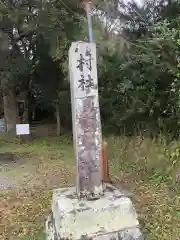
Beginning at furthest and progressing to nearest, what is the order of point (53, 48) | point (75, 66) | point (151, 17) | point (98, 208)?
point (53, 48)
point (151, 17)
point (75, 66)
point (98, 208)

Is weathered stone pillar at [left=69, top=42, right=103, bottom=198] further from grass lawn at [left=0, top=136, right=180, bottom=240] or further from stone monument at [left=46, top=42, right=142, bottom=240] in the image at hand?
grass lawn at [left=0, top=136, right=180, bottom=240]

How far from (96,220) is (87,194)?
352 mm

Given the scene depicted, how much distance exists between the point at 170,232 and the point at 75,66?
7.32ft

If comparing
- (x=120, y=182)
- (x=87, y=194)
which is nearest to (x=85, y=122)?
(x=87, y=194)

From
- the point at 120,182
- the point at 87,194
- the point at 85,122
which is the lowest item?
the point at 120,182

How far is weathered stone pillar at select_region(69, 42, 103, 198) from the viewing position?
12.0ft

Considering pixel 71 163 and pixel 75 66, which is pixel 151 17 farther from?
pixel 75 66

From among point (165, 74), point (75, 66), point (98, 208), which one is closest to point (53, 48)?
point (165, 74)

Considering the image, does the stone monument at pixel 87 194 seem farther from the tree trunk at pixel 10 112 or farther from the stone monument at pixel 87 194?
the tree trunk at pixel 10 112

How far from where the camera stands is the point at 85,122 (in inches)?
144

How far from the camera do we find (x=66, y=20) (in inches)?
356

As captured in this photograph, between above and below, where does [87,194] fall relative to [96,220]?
above

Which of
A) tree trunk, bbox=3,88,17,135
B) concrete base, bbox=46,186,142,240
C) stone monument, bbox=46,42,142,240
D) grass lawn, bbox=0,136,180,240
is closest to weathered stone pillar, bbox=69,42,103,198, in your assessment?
stone monument, bbox=46,42,142,240

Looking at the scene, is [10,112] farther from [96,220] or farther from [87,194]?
[96,220]
